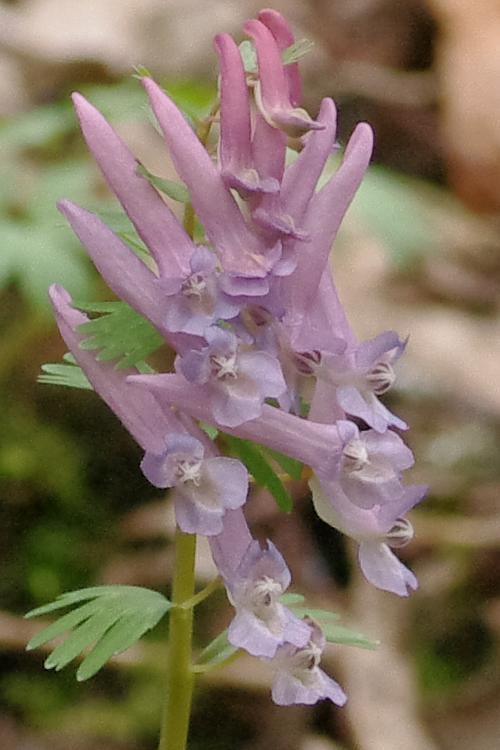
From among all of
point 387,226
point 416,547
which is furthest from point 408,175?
point 416,547

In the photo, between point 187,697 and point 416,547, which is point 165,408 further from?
point 416,547

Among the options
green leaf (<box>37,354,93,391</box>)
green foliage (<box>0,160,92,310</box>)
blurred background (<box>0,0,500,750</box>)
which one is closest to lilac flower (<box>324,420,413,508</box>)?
green leaf (<box>37,354,93,391</box>)

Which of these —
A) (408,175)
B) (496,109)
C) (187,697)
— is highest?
(187,697)

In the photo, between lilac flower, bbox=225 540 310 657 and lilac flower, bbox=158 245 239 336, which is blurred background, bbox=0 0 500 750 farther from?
lilac flower, bbox=225 540 310 657

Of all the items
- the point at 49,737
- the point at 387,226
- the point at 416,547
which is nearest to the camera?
the point at 49,737

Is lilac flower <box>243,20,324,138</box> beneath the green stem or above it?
above

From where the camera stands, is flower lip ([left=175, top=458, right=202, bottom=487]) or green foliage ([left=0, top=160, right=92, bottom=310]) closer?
flower lip ([left=175, top=458, right=202, bottom=487])
